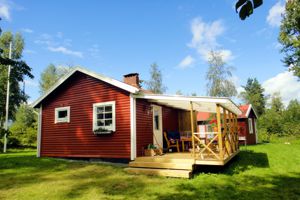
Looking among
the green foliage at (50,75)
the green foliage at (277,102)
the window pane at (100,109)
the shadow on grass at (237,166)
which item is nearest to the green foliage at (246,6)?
the shadow on grass at (237,166)

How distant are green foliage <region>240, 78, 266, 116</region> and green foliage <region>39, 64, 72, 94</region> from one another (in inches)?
1488

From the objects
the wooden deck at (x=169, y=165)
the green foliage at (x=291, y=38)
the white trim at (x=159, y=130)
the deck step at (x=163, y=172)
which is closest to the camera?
the deck step at (x=163, y=172)

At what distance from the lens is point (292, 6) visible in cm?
2261

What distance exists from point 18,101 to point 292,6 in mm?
33528

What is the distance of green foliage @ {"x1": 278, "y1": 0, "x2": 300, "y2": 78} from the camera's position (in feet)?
75.3

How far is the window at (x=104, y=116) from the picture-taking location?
33.1ft

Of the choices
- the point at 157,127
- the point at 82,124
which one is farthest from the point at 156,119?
the point at 82,124

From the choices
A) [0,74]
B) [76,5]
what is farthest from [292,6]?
[0,74]

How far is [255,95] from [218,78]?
97.5 feet

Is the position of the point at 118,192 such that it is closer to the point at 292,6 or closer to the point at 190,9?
the point at 190,9

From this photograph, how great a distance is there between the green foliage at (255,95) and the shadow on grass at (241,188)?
1825 inches

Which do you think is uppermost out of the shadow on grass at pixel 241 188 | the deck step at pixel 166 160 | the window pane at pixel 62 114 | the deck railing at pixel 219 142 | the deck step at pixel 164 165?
the window pane at pixel 62 114

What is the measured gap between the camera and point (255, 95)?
51438 mm

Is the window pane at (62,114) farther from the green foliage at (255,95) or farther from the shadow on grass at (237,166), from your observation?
the green foliage at (255,95)
